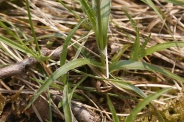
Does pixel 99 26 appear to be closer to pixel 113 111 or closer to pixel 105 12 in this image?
pixel 105 12

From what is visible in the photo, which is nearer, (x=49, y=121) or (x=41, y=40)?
(x=49, y=121)

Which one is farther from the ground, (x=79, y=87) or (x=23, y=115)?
(x=79, y=87)

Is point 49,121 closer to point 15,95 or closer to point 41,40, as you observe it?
point 15,95

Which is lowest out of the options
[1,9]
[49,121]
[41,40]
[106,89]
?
[49,121]

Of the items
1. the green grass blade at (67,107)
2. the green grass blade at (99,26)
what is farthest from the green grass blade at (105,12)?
the green grass blade at (67,107)

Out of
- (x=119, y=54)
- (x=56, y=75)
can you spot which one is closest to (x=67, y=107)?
(x=56, y=75)

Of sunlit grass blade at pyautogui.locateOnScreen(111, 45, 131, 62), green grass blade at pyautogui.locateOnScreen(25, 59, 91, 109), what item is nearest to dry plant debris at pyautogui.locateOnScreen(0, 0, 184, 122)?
sunlit grass blade at pyautogui.locateOnScreen(111, 45, 131, 62)

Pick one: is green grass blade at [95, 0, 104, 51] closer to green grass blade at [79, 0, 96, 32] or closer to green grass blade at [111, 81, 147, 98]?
green grass blade at [79, 0, 96, 32]

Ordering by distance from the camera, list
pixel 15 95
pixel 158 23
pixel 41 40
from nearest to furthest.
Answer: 1. pixel 15 95
2. pixel 41 40
3. pixel 158 23

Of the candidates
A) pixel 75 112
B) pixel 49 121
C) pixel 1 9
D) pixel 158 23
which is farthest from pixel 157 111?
pixel 1 9
